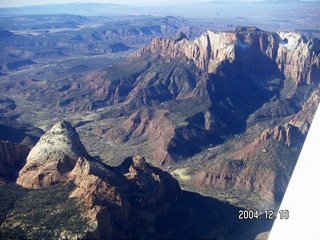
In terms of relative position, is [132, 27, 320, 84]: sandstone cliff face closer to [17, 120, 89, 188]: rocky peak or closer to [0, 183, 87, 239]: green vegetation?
[17, 120, 89, 188]: rocky peak

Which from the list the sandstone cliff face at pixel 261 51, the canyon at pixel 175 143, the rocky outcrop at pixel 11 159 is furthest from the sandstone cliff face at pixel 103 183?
the sandstone cliff face at pixel 261 51

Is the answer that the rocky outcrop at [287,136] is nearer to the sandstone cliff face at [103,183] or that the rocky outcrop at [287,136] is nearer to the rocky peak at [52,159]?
the sandstone cliff face at [103,183]

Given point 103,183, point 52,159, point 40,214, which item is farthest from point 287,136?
point 40,214

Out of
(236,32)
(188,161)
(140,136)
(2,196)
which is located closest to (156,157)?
(188,161)

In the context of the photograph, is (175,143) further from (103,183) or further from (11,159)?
(103,183)

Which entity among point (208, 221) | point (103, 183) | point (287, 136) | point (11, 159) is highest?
point (103, 183)

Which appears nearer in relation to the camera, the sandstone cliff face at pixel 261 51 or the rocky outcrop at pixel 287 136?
the rocky outcrop at pixel 287 136

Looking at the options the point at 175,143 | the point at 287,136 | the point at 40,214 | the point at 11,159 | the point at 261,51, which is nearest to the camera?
the point at 40,214
